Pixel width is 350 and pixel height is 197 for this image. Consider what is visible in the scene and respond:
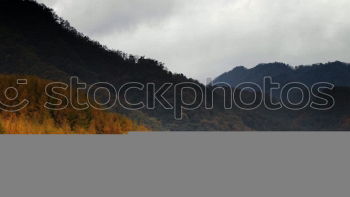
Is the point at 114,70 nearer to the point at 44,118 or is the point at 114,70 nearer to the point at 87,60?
the point at 87,60

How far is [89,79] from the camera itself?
478 feet

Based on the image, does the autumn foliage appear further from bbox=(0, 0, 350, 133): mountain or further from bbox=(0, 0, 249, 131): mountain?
bbox=(0, 0, 249, 131): mountain

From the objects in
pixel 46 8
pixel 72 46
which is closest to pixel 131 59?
pixel 72 46

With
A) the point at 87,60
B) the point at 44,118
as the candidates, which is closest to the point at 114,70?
the point at 87,60

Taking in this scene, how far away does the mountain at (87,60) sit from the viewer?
13925 centimetres

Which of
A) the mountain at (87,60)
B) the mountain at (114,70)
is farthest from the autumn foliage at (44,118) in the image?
the mountain at (87,60)

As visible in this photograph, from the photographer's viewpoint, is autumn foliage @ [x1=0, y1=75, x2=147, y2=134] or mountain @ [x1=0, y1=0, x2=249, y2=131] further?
mountain @ [x1=0, y1=0, x2=249, y2=131]

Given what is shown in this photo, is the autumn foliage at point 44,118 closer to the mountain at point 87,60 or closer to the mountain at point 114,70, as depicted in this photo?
the mountain at point 114,70

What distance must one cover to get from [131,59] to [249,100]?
136 ft

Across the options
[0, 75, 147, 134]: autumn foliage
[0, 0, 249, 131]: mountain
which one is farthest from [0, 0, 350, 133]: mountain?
[0, 75, 147, 134]: autumn foliage

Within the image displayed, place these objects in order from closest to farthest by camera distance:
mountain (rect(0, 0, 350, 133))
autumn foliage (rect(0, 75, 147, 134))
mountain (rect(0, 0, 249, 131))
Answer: autumn foliage (rect(0, 75, 147, 134)) → mountain (rect(0, 0, 350, 133)) → mountain (rect(0, 0, 249, 131))

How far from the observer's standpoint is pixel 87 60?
6255 inches

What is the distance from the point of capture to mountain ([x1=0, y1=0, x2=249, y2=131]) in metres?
139

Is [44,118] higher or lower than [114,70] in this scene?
lower
